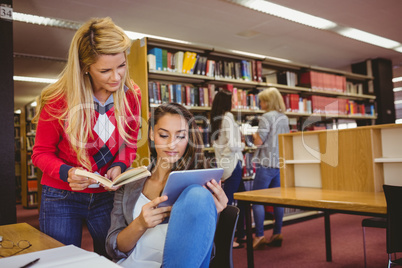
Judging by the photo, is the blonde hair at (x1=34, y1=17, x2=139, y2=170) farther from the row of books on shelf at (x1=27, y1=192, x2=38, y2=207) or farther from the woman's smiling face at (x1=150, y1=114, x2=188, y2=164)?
the row of books on shelf at (x1=27, y1=192, x2=38, y2=207)

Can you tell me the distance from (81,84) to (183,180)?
0.62 m

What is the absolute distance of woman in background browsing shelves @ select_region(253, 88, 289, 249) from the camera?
3.56 meters

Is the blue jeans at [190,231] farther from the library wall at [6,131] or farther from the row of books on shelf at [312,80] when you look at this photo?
the row of books on shelf at [312,80]

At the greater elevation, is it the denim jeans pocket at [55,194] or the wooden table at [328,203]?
the denim jeans pocket at [55,194]

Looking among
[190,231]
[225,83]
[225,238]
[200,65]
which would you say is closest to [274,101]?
[225,83]

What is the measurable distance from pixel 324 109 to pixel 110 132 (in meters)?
5.00

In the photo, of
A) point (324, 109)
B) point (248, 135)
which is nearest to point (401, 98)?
point (324, 109)

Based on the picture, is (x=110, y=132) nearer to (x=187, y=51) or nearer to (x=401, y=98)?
(x=187, y=51)

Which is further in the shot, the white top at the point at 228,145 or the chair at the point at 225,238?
the white top at the point at 228,145

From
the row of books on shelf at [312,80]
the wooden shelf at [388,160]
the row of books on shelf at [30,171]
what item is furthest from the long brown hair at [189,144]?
the row of books on shelf at [30,171]

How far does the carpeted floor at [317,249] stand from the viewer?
3002 mm

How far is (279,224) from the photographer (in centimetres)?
362

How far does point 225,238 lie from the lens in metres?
1.30

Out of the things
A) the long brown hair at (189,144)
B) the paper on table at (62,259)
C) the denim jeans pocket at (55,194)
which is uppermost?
the long brown hair at (189,144)
